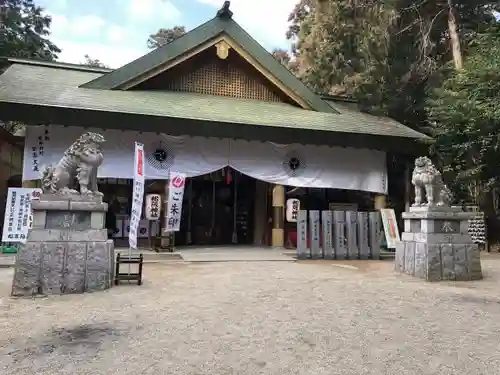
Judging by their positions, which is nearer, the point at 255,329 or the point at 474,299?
the point at 255,329

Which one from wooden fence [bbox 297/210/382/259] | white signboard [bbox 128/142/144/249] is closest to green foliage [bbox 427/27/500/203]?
wooden fence [bbox 297/210/382/259]

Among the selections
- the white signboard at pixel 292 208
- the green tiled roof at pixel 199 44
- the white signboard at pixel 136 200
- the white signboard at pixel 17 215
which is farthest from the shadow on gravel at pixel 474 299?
the white signboard at pixel 17 215

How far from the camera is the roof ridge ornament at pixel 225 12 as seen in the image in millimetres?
13125

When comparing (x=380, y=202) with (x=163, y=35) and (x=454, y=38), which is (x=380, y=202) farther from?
(x=163, y=35)

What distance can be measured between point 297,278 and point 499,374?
4.55m

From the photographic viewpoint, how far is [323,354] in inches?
144

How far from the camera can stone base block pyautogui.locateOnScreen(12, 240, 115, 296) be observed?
19.2 feet

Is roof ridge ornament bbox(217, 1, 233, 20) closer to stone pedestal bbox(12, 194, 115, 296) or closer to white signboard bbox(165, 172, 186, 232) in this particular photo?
white signboard bbox(165, 172, 186, 232)

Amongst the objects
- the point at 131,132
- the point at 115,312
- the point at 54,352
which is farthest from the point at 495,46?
the point at 54,352

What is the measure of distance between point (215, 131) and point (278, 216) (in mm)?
3302

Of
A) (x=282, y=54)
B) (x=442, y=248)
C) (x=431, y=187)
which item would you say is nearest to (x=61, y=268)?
(x=442, y=248)

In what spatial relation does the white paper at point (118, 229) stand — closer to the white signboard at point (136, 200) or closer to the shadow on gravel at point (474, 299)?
the white signboard at point (136, 200)

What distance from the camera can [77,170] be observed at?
643cm

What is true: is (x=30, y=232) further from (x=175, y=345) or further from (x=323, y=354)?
(x=323, y=354)
